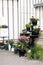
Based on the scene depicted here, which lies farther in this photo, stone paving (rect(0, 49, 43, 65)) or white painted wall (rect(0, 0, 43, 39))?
white painted wall (rect(0, 0, 43, 39))

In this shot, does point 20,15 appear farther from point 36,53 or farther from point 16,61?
point 16,61

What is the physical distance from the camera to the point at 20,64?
10.5 metres

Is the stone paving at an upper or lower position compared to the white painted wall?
lower

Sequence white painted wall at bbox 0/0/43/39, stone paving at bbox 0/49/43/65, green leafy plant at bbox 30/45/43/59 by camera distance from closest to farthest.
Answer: stone paving at bbox 0/49/43/65
green leafy plant at bbox 30/45/43/59
white painted wall at bbox 0/0/43/39

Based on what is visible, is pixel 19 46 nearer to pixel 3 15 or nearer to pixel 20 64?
pixel 20 64

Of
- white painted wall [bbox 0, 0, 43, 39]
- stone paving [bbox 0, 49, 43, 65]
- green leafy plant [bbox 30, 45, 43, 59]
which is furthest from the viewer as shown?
white painted wall [bbox 0, 0, 43, 39]

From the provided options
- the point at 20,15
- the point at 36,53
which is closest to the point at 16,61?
the point at 36,53

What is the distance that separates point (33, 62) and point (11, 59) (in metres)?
1.26

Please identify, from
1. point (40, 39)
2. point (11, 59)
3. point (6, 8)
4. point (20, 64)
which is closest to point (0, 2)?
point (6, 8)

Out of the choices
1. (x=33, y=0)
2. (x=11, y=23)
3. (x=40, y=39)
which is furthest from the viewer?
(x=11, y=23)

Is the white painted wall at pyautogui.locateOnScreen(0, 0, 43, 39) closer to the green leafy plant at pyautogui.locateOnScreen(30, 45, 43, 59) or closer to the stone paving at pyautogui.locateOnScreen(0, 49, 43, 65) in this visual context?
the stone paving at pyautogui.locateOnScreen(0, 49, 43, 65)

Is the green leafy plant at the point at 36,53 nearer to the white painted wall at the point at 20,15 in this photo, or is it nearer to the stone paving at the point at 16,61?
the stone paving at the point at 16,61

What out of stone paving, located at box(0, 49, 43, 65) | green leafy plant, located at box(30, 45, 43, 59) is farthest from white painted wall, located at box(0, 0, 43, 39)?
green leafy plant, located at box(30, 45, 43, 59)

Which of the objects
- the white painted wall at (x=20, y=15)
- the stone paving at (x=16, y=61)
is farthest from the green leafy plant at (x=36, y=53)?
the white painted wall at (x=20, y=15)
